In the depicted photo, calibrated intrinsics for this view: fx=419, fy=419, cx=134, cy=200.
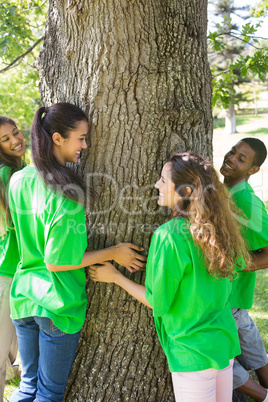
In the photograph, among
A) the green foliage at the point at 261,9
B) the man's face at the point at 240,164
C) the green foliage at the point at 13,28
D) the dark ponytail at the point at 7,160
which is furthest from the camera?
the green foliage at the point at 261,9

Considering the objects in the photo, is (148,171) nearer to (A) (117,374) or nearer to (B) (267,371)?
(A) (117,374)

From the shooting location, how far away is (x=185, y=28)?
8.71ft

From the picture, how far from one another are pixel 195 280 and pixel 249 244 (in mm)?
763

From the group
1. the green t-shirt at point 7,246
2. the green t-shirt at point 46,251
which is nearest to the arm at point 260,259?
the green t-shirt at point 46,251

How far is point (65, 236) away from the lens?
6.86 ft

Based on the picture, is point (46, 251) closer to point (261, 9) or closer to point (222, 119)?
point (261, 9)

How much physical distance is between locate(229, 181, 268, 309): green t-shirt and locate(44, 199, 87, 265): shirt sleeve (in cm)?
105

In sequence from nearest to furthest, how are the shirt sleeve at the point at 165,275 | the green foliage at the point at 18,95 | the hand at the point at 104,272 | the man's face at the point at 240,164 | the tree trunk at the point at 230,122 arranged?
the shirt sleeve at the point at 165,275 < the hand at the point at 104,272 < the man's face at the point at 240,164 < the green foliage at the point at 18,95 < the tree trunk at the point at 230,122

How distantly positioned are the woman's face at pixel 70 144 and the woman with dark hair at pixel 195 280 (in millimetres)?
557

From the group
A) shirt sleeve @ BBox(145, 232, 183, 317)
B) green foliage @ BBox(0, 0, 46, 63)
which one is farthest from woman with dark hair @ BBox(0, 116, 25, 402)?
green foliage @ BBox(0, 0, 46, 63)

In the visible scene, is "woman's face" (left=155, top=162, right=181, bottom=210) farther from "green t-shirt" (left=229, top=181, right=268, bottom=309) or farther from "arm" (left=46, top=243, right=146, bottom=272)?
"green t-shirt" (left=229, top=181, right=268, bottom=309)

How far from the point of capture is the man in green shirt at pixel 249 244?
2.66 m

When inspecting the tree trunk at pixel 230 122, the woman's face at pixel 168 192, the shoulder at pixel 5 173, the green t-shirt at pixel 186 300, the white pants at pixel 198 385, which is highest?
the tree trunk at pixel 230 122

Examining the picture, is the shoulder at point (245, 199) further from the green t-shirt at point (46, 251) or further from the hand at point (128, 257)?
the green t-shirt at point (46, 251)
